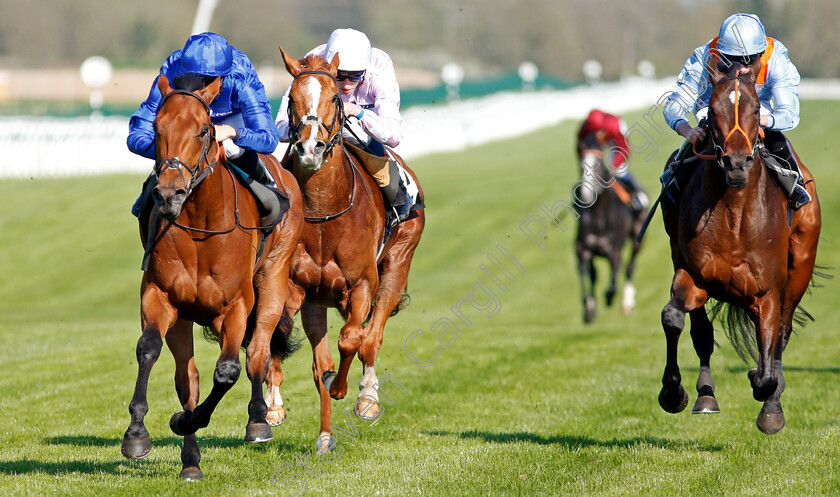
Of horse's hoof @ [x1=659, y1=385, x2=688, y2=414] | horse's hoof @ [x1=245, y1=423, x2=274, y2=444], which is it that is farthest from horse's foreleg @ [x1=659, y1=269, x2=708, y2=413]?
horse's hoof @ [x1=245, y1=423, x2=274, y2=444]

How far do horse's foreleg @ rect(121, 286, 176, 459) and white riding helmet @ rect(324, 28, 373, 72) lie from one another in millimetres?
2087

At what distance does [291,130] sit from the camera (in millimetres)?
5973

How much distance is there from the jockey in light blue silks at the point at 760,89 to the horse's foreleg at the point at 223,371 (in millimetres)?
3071

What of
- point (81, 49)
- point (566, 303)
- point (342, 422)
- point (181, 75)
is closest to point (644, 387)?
point (342, 422)

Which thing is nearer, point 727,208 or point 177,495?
point 177,495

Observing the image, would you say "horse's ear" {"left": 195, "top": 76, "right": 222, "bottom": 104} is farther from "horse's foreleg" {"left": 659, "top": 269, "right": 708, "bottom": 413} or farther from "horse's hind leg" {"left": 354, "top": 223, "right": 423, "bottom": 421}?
"horse's foreleg" {"left": 659, "top": 269, "right": 708, "bottom": 413}

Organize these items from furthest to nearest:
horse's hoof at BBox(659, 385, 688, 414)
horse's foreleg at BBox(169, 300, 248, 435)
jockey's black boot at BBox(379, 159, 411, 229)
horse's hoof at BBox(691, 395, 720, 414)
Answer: jockey's black boot at BBox(379, 159, 411, 229) < horse's hoof at BBox(691, 395, 720, 414) < horse's hoof at BBox(659, 385, 688, 414) < horse's foreleg at BBox(169, 300, 248, 435)

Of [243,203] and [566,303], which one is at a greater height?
[243,203]

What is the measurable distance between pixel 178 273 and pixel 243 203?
2.05ft

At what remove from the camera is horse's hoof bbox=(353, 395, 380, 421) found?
22.7 ft

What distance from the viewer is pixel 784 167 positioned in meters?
6.82

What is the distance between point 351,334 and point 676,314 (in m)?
2.04

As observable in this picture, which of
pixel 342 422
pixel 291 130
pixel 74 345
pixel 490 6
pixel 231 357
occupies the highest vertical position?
pixel 291 130

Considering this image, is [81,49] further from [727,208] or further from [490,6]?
[727,208]
